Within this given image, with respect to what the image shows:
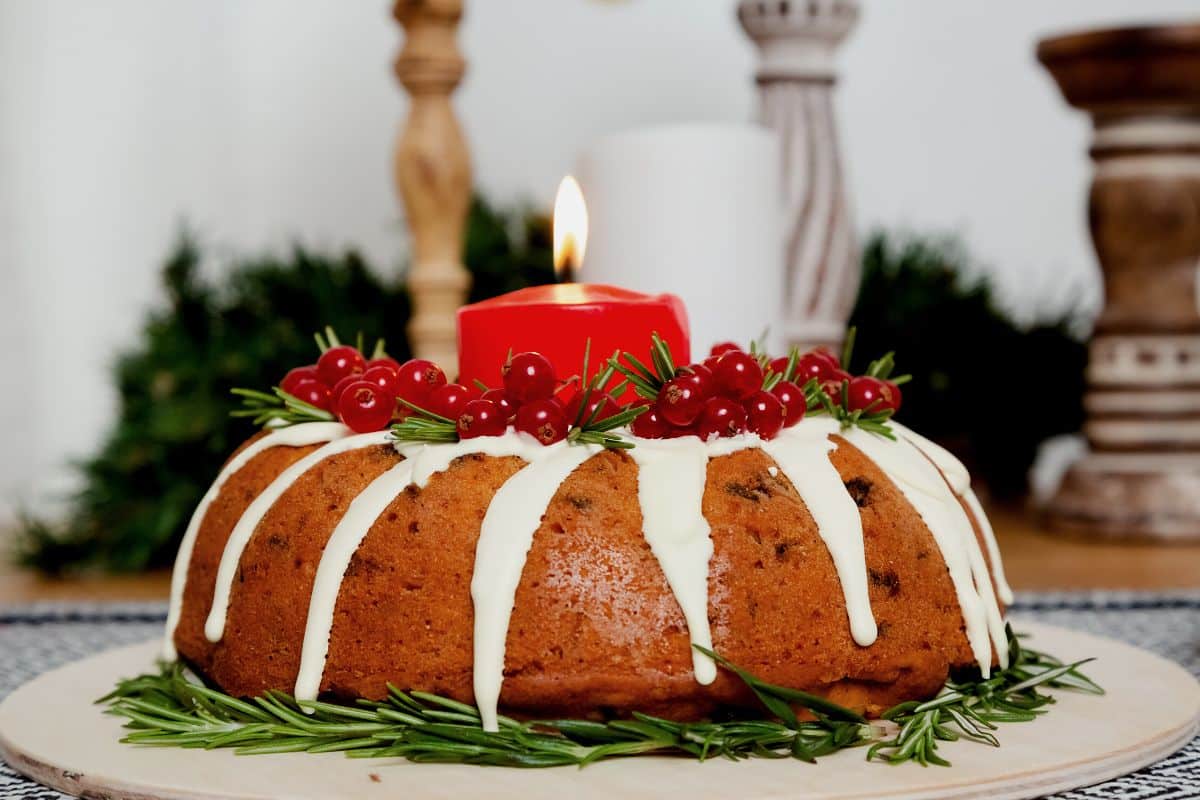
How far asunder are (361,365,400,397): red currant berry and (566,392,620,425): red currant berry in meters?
0.13

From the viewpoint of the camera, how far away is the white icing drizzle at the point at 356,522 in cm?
93

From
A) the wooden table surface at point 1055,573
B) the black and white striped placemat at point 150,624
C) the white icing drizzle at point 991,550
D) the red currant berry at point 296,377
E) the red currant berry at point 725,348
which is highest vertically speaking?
the red currant berry at point 725,348

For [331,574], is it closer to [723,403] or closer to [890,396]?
[723,403]

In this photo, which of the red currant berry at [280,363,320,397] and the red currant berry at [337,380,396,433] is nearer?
the red currant berry at [337,380,396,433]

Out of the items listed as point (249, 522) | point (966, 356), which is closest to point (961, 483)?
point (249, 522)

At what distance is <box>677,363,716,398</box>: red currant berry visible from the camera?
936 millimetres

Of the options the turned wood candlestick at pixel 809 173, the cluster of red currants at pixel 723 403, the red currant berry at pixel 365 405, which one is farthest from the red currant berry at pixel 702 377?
the turned wood candlestick at pixel 809 173

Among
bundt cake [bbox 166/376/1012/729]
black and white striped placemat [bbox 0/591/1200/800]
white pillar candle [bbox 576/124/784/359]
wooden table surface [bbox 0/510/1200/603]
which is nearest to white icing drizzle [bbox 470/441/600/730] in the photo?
bundt cake [bbox 166/376/1012/729]

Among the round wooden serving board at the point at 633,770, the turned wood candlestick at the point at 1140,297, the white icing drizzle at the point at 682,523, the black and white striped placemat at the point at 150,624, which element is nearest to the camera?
the round wooden serving board at the point at 633,770

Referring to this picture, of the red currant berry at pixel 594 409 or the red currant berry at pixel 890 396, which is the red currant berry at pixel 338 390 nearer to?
the red currant berry at pixel 594 409

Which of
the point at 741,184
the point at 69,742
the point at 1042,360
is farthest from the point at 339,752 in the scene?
the point at 1042,360

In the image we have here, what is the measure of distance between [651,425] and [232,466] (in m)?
0.34

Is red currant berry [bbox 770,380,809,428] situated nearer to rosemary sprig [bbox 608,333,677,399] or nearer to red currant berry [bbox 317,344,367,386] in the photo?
rosemary sprig [bbox 608,333,677,399]

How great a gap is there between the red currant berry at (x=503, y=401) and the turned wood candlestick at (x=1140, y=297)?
4.94 feet
